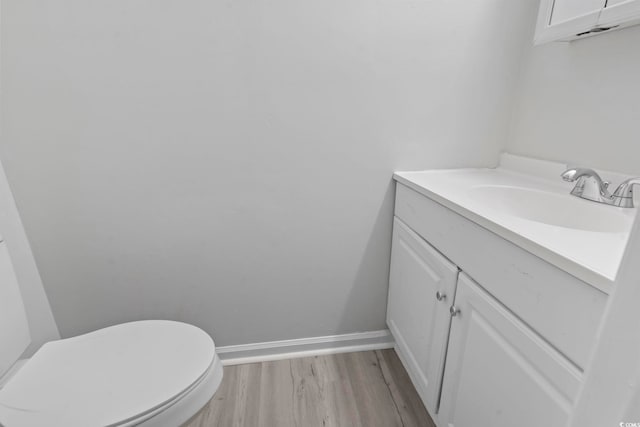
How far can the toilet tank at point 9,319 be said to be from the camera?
85 centimetres

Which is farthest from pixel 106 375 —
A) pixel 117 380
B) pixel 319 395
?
pixel 319 395

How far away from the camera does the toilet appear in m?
0.73

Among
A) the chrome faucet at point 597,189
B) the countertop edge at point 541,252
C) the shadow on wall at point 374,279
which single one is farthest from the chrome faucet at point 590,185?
the shadow on wall at point 374,279

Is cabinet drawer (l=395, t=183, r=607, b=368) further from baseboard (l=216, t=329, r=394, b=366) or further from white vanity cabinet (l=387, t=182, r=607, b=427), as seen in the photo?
baseboard (l=216, t=329, r=394, b=366)

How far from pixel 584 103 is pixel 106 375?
1.66 metres

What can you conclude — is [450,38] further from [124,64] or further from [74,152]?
[74,152]

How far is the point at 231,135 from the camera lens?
1145 millimetres

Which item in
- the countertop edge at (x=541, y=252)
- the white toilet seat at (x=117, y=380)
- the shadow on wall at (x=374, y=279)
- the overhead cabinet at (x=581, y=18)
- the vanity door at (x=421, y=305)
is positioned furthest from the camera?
the shadow on wall at (x=374, y=279)

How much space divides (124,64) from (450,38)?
1.16 m

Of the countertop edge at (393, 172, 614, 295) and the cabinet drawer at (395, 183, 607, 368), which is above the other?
the countertop edge at (393, 172, 614, 295)

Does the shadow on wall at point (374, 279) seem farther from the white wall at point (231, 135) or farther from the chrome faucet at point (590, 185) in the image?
the chrome faucet at point (590, 185)

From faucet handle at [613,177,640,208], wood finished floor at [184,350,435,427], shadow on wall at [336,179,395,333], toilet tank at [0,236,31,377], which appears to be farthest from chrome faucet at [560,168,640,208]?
toilet tank at [0,236,31,377]

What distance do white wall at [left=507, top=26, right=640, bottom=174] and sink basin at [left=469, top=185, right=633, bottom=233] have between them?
0.16 metres

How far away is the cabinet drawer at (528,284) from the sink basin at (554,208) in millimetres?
174
